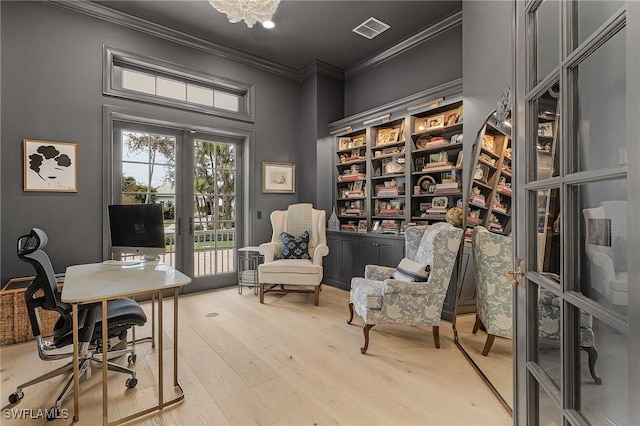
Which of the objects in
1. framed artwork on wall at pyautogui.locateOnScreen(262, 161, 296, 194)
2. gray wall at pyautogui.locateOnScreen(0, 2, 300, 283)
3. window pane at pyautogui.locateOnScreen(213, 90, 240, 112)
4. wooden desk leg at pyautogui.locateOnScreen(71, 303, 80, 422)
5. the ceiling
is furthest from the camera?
framed artwork on wall at pyautogui.locateOnScreen(262, 161, 296, 194)

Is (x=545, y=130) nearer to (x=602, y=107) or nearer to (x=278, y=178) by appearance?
(x=602, y=107)

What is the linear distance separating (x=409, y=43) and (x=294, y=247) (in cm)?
316

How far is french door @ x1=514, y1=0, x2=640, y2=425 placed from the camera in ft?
2.12

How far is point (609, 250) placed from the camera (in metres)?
0.72

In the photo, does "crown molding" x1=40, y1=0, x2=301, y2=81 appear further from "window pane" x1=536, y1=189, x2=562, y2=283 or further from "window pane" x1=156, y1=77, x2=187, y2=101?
"window pane" x1=536, y1=189, x2=562, y2=283

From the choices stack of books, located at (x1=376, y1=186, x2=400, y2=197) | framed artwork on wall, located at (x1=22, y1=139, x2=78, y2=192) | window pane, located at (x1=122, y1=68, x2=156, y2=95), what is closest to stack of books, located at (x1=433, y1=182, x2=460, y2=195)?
stack of books, located at (x1=376, y1=186, x2=400, y2=197)

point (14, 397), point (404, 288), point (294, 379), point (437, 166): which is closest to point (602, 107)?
point (404, 288)

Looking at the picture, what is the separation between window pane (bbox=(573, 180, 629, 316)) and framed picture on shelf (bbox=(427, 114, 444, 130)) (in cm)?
305

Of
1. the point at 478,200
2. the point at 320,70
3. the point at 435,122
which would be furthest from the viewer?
the point at 320,70

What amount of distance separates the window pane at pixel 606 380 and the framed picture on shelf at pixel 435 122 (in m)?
3.21

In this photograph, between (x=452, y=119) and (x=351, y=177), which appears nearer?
(x=452, y=119)

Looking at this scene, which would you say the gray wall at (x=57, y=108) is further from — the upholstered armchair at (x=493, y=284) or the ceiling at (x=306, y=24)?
the upholstered armchair at (x=493, y=284)

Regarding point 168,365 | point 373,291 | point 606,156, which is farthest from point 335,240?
point 606,156

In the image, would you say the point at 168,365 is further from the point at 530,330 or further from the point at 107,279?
the point at 530,330
